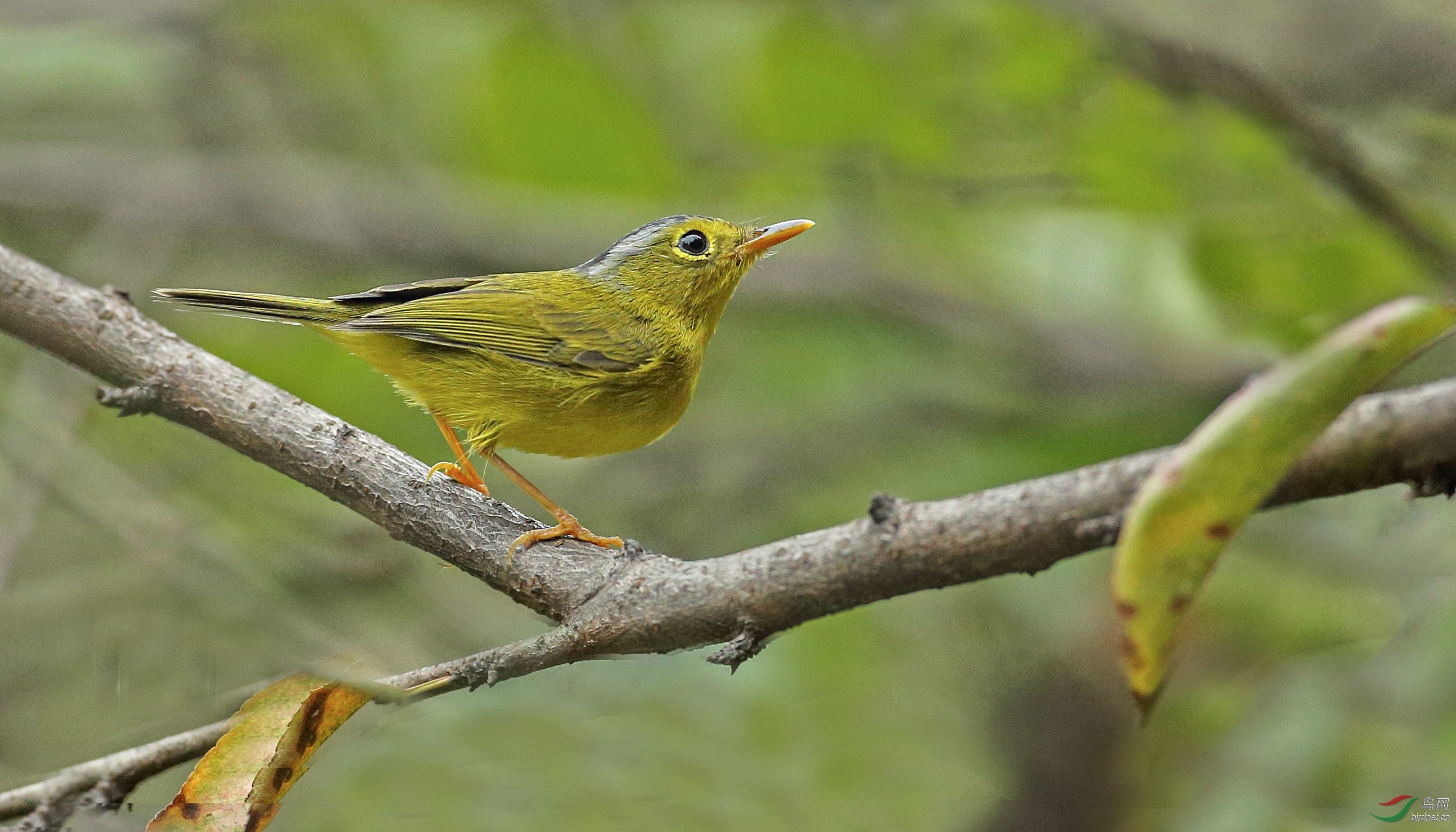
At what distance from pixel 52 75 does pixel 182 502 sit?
6.87ft

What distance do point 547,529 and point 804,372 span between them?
3.12 m

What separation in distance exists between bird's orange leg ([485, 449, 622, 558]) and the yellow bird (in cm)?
1

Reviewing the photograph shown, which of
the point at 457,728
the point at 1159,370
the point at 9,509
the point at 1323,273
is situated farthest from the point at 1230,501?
the point at 9,509

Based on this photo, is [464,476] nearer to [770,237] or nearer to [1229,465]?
[770,237]

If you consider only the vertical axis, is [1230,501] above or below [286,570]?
below

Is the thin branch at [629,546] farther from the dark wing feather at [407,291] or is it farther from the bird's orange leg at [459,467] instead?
the dark wing feather at [407,291]

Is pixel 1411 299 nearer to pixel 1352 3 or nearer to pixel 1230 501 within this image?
pixel 1230 501

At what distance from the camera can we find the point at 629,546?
3074mm

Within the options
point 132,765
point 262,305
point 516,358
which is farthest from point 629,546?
point 262,305

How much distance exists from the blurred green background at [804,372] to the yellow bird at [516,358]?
0.71 m

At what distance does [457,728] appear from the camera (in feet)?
9.89

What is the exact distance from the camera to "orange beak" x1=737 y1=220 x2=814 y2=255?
15.2 feet

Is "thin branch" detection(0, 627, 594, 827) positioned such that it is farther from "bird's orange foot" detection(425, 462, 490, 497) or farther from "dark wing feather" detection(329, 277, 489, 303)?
"dark wing feather" detection(329, 277, 489, 303)

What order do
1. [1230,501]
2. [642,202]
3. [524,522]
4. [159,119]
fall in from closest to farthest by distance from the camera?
[1230,501] < [524,522] < [642,202] < [159,119]
